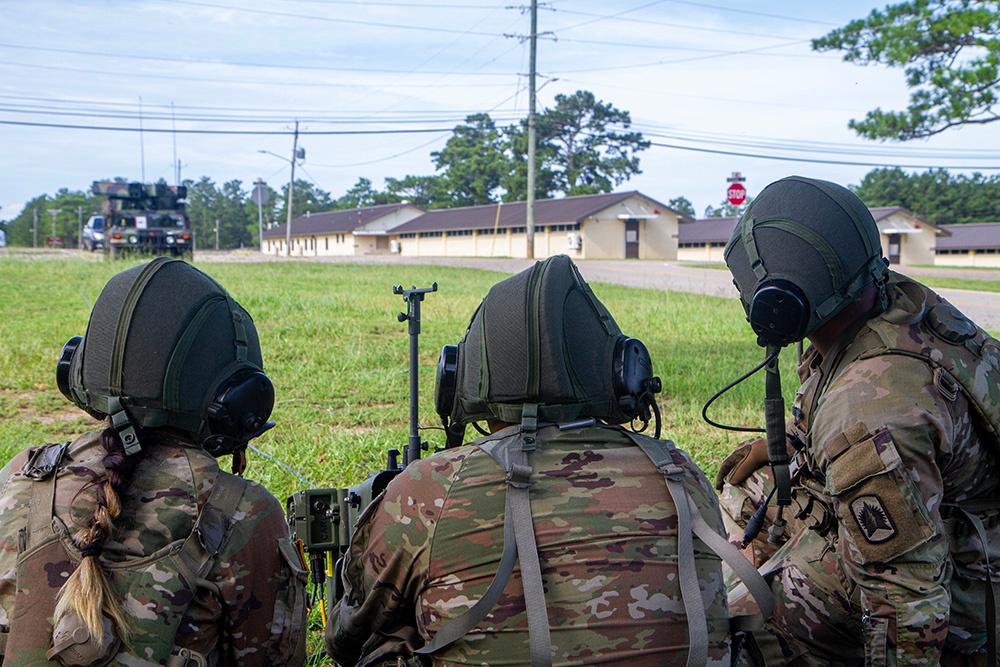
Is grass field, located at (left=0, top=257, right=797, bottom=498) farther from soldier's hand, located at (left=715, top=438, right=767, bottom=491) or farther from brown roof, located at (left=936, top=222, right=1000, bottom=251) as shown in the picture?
brown roof, located at (left=936, top=222, right=1000, bottom=251)

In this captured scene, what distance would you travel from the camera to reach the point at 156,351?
6.97 feet

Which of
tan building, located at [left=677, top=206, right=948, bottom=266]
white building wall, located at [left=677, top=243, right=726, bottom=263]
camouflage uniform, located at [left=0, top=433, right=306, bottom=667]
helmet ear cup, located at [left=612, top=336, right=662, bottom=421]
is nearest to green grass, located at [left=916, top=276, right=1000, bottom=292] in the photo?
helmet ear cup, located at [left=612, top=336, right=662, bottom=421]

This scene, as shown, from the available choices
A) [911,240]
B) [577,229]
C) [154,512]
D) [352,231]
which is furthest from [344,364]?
[352,231]

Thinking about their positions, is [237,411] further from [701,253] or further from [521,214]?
[701,253]

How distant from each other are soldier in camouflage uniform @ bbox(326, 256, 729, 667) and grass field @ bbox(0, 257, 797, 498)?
2.88 metres

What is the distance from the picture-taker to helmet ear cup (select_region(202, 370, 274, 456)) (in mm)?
2186

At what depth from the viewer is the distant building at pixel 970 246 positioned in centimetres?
4806

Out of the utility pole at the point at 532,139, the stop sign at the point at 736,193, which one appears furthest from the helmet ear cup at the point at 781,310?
the utility pole at the point at 532,139

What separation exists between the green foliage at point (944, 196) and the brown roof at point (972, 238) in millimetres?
9483

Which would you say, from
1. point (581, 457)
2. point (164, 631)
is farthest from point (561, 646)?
point (164, 631)

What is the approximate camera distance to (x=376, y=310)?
11.6 metres

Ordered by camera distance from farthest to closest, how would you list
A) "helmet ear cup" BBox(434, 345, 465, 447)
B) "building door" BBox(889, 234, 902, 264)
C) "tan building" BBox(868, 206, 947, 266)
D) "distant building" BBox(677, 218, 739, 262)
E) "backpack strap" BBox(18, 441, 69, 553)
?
"distant building" BBox(677, 218, 739, 262), "building door" BBox(889, 234, 902, 264), "tan building" BBox(868, 206, 947, 266), "helmet ear cup" BBox(434, 345, 465, 447), "backpack strap" BBox(18, 441, 69, 553)

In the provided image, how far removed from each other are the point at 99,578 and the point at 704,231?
52.8m

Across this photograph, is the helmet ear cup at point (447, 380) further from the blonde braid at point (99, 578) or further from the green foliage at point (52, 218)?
the green foliage at point (52, 218)
